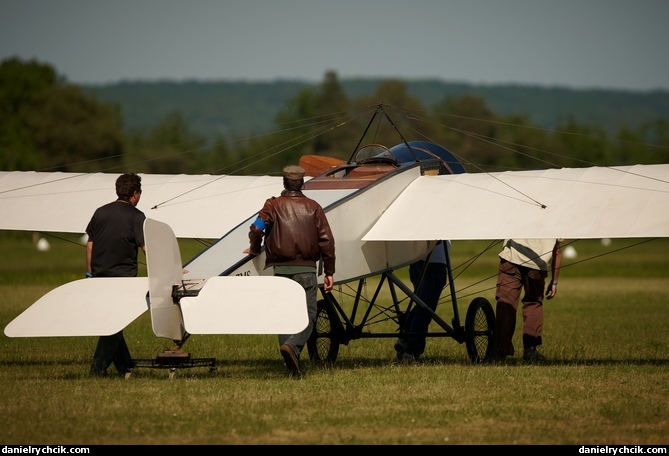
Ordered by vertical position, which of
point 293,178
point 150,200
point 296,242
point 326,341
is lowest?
point 326,341

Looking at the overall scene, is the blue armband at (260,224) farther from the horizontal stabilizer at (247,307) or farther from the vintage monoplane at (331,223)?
the horizontal stabilizer at (247,307)

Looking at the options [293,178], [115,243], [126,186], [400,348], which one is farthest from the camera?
[400,348]

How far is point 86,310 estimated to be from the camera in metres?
8.81

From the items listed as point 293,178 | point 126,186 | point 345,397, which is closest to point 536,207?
point 293,178

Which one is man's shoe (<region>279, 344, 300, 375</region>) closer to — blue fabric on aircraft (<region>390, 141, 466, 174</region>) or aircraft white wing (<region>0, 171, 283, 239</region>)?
aircraft white wing (<region>0, 171, 283, 239</region>)

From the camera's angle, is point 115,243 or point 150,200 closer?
point 115,243

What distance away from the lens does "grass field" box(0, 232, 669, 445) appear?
273 inches

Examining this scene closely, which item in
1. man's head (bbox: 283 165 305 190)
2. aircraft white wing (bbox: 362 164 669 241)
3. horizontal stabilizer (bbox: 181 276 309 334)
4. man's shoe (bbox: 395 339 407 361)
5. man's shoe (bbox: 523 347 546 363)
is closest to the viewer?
horizontal stabilizer (bbox: 181 276 309 334)

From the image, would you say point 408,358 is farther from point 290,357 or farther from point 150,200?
point 150,200

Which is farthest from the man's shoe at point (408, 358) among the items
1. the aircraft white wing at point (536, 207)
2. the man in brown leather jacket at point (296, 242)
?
the man in brown leather jacket at point (296, 242)

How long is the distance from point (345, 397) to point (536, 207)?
10.8ft

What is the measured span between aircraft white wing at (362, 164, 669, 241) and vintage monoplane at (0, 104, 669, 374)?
16 mm

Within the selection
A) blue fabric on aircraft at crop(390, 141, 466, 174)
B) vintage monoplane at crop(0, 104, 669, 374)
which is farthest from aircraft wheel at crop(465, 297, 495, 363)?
blue fabric on aircraft at crop(390, 141, 466, 174)

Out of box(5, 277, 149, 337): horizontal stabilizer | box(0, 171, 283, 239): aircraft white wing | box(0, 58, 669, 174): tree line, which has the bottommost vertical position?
box(0, 58, 669, 174): tree line
